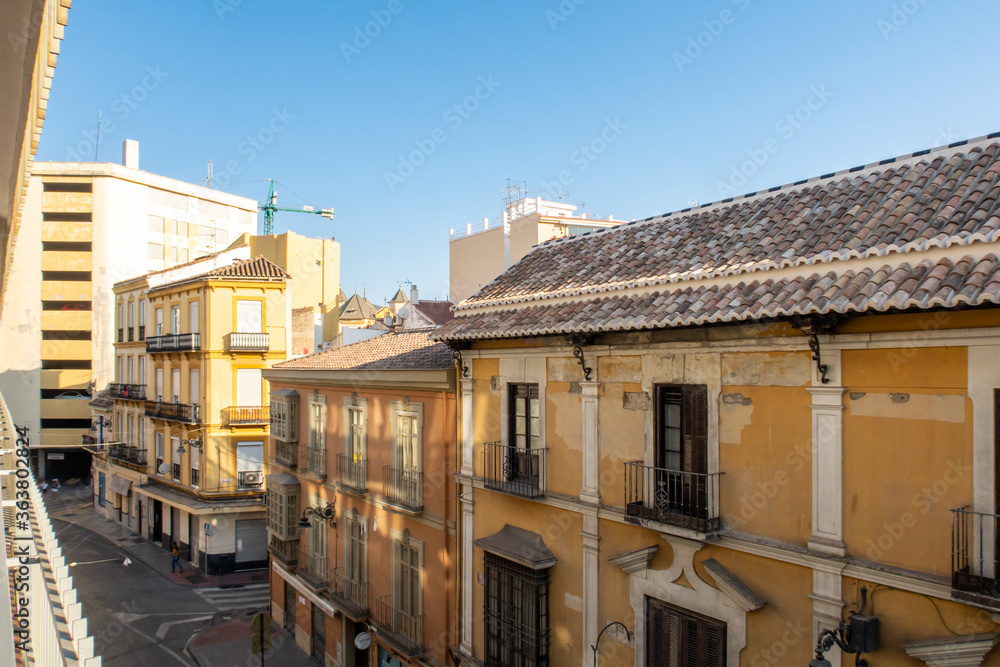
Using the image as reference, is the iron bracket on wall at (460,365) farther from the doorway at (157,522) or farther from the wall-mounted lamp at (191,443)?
the doorway at (157,522)

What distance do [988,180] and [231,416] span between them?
85.8ft

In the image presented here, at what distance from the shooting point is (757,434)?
8.22 meters

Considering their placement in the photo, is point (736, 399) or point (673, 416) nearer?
point (736, 399)

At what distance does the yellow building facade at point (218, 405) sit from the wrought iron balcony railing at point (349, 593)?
36.6 feet

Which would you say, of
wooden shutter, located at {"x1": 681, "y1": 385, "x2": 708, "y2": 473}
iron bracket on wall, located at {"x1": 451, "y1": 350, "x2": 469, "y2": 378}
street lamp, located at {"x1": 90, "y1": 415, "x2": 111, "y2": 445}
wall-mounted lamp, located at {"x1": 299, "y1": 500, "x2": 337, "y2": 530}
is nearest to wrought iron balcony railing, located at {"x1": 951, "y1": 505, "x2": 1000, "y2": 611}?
wooden shutter, located at {"x1": 681, "y1": 385, "x2": 708, "y2": 473}

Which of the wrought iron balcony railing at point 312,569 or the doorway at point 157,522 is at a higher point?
the wrought iron balcony railing at point 312,569

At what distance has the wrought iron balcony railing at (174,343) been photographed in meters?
27.3

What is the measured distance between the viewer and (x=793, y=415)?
7.85 meters

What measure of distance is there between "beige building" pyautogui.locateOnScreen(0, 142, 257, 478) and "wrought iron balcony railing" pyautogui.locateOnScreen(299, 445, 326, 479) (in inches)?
1270

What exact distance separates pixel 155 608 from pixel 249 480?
580 cm

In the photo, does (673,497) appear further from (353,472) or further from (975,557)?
(353,472)

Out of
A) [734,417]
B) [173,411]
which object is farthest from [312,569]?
[734,417]

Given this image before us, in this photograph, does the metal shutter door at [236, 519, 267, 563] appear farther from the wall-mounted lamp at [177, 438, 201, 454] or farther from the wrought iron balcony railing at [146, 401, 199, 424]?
the wrought iron balcony railing at [146, 401, 199, 424]

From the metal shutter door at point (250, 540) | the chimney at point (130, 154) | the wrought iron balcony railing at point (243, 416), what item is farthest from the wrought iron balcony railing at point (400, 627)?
the chimney at point (130, 154)
